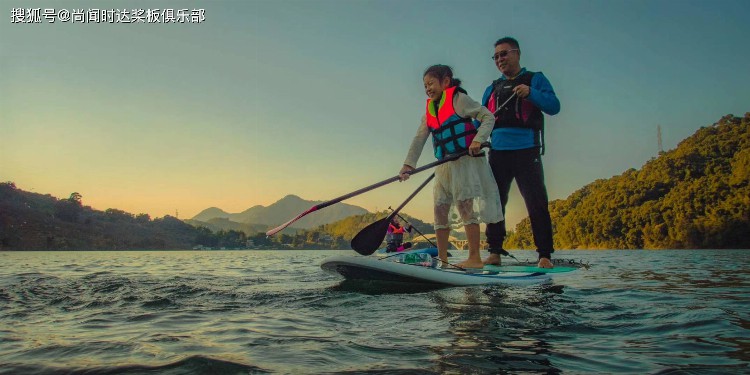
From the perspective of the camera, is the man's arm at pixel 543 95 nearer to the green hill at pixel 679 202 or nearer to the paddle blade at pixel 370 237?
the paddle blade at pixel 370 237

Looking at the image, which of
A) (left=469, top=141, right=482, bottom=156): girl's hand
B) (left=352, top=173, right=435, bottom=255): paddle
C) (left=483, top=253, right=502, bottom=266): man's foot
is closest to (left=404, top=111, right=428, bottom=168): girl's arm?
(left=352, top=173, right=435, bottom=255): paddle

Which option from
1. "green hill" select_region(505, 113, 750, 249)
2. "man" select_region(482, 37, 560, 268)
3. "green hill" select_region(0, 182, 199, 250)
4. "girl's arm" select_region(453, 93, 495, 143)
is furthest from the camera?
"green hill" select_region(0, 182, 199, 250)

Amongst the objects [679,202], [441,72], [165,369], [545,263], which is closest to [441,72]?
[441,72]

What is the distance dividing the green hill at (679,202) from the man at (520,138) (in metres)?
66.2

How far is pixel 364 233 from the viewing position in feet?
24.0

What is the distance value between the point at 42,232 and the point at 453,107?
512 ft

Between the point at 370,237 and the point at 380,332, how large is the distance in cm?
383

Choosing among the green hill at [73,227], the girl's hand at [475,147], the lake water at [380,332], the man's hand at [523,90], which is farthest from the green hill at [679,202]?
the green hill at [73,227]

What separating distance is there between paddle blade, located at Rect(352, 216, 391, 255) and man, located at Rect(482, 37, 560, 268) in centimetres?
162

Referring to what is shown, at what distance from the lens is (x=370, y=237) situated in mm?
7309

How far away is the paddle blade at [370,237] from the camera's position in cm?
721

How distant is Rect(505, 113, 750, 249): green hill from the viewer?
6412 cm

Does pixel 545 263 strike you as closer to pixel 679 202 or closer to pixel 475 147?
A: pixel 475 147

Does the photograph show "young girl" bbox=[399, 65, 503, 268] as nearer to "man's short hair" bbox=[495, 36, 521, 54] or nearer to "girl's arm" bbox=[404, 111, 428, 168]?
"girl's arm" bbox=[404, 111, 428, 168]
